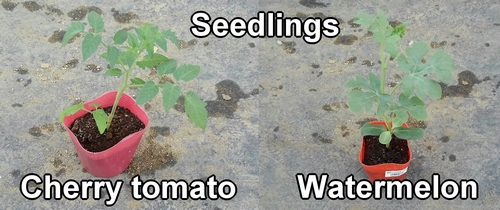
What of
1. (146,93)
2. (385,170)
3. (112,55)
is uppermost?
(112,55)

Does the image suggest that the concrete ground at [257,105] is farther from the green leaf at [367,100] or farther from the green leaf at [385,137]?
the green leaf at [367,100]

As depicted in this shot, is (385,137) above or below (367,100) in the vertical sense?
below

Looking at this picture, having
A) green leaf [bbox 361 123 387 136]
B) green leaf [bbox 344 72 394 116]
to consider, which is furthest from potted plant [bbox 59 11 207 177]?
green leaf [bbox 361 123 387 136]

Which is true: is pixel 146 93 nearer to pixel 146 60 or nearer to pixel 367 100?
pixel 146 60

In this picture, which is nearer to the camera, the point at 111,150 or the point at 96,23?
the point at 96,23

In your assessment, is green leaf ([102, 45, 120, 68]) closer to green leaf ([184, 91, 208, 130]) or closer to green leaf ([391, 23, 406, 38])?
green leaf ([184, 91, 208, 130])

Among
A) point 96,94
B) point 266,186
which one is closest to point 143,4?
point 96,94

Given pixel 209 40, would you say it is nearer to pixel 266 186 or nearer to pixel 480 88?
pixel 266 186

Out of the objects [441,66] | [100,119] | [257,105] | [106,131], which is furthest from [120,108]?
[441,66]
